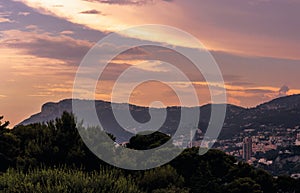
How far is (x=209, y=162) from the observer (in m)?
45.3

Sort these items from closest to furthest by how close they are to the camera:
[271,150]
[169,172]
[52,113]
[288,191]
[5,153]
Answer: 1. [169,172]
2. [5,153]
3. [288,191]
4. [271,150]
5. [52,113]

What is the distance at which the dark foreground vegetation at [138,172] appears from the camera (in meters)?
35.2

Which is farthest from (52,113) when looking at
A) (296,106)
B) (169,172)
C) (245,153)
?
(169,172)

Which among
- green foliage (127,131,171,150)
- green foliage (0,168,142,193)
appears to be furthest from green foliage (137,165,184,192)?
green foliage (127,131,171,150)

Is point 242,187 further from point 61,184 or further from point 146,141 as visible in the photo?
point 61,184

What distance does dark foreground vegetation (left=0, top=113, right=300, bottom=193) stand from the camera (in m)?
35.2

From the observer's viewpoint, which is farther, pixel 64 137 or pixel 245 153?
pixel 245 153

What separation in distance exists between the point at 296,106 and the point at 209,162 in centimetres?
11247

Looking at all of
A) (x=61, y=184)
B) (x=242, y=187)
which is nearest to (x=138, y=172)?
(x=242, y=187)

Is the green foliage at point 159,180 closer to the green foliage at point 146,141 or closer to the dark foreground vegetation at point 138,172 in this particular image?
the dark foreground vegetation at point 138,172

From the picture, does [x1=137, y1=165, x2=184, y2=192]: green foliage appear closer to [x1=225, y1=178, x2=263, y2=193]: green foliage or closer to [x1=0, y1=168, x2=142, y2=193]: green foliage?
[x1=225, y1=178, x2=263, y2=193]: green foliage

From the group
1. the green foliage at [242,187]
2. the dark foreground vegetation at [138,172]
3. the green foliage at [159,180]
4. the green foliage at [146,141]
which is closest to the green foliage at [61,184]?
the dark foreground vegetation at [138,172]

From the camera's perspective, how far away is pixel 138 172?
126 feet

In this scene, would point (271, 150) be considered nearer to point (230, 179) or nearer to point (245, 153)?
point (245, 153)
